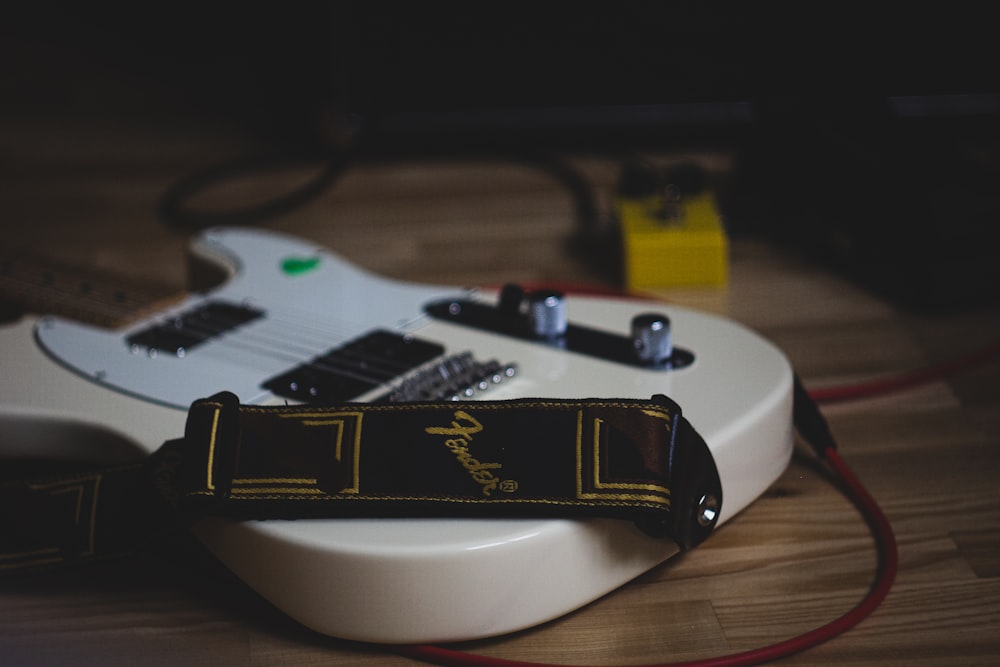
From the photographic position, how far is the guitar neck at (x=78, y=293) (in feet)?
3.27

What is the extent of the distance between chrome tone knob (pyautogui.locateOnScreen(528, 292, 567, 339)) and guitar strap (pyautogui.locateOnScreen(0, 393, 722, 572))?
0.19m

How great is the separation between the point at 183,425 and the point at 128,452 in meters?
0.04

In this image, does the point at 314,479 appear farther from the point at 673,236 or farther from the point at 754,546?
the point at 673,236

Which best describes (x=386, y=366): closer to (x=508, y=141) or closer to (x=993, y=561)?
(x=993, y=561)

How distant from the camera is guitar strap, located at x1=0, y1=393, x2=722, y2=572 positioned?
2.29 ft

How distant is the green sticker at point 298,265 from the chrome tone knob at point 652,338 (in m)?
0.35

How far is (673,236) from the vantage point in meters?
1.28

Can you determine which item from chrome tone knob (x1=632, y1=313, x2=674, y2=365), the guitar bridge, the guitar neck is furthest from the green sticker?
chrome tone knob (x1=632, y1=313, x2=674, y2=365)

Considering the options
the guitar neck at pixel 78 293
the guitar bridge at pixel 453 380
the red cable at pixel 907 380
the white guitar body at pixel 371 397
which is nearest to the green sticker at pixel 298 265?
the white guitar body at pixel 371 397

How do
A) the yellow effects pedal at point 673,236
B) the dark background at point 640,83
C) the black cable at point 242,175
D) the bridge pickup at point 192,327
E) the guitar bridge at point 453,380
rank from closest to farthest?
the guitar bridge at point 453,380
the bridge pickup at point 192,327
the yellow effects pedal at point 673,236
the dark background at point 640,83
the black cable at point 242,175

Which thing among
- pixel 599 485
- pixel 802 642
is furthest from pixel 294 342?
pixel 802 642

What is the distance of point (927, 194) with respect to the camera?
119cm

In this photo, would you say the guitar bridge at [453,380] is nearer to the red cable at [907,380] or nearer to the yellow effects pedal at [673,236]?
the red cable at [907,380]

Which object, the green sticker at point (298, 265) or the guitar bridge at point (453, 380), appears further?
the green sticker at point (298, 265)
